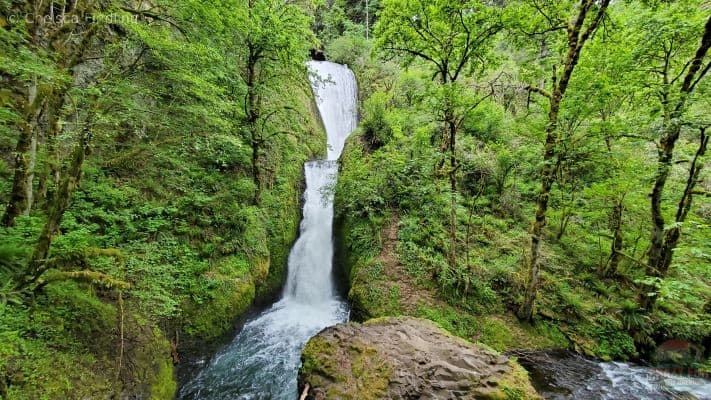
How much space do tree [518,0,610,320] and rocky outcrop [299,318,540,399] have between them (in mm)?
2622

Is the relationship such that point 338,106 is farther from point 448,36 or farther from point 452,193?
point 452,193

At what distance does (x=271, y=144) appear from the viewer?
10094 mm

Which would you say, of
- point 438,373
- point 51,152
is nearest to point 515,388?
point 438,373

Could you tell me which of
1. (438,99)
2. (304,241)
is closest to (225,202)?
(304,241)

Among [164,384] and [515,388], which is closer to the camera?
[515,388]

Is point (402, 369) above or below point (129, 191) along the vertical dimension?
below

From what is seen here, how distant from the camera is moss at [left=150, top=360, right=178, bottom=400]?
4520 mm

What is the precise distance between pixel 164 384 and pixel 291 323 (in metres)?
3.00

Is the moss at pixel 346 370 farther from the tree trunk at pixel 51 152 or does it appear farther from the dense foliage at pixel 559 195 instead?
the tree trunk at pixel 51 152

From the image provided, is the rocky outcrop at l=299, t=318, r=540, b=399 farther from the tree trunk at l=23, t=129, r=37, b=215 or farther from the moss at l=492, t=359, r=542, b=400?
the tree trunk at l=23, t=129, r=37, b=215

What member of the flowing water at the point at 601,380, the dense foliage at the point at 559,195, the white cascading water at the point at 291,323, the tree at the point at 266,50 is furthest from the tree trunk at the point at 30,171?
the flowing water at the point at 601,380

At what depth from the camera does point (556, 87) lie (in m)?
5.82

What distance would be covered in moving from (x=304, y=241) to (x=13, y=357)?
6.94 meters

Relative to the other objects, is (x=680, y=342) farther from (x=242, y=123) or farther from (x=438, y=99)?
(x=242, y=123)
